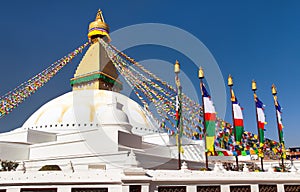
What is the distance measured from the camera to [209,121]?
14.4 metres

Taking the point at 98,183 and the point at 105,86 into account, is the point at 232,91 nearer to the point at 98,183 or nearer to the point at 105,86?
the point at 98,183

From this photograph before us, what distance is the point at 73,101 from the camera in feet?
81.3

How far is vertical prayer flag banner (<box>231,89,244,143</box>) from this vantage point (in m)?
15.3

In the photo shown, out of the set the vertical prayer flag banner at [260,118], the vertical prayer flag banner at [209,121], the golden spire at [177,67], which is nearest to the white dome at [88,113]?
the golden spire at [177,67]

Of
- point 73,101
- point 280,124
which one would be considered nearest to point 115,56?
point 73,101

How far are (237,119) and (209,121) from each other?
2.28 meters

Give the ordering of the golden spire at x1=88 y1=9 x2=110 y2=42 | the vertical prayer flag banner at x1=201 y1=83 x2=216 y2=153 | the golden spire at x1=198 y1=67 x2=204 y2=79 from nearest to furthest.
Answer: the vertical prayer flag banner at x1=201 y1=83 x2=216 y2=153
the golden spire at x1=198 y1=67 x2=204 y2=79
the golden spire at x1=88 y1=9 x2=110 y2=42

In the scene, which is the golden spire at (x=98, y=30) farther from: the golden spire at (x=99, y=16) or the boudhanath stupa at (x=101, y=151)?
the golden spire at (x=99, y=16)

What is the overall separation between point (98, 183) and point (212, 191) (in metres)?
3.48

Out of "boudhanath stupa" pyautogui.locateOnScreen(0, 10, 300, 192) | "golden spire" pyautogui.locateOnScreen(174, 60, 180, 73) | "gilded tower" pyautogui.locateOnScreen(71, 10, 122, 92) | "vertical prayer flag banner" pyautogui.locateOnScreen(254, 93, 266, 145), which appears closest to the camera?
"boudhanath stupa" pyautogui.locateOnScreen(0, 10, 300, 192)

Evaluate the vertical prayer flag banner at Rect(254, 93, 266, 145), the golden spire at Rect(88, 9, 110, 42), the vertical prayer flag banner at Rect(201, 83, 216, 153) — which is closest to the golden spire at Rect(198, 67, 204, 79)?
the vertical prayer flag banner at Rect(201, 83, 216, 153)

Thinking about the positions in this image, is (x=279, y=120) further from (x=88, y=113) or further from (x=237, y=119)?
(x=88, y=113)

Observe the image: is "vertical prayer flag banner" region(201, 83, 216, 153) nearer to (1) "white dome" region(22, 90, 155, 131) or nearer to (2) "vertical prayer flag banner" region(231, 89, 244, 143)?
(2) "vertical prayer flag banner" region(231, 89, 244, 143)

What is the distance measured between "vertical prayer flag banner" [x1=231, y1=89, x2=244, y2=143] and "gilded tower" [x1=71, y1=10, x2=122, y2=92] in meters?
16.0
